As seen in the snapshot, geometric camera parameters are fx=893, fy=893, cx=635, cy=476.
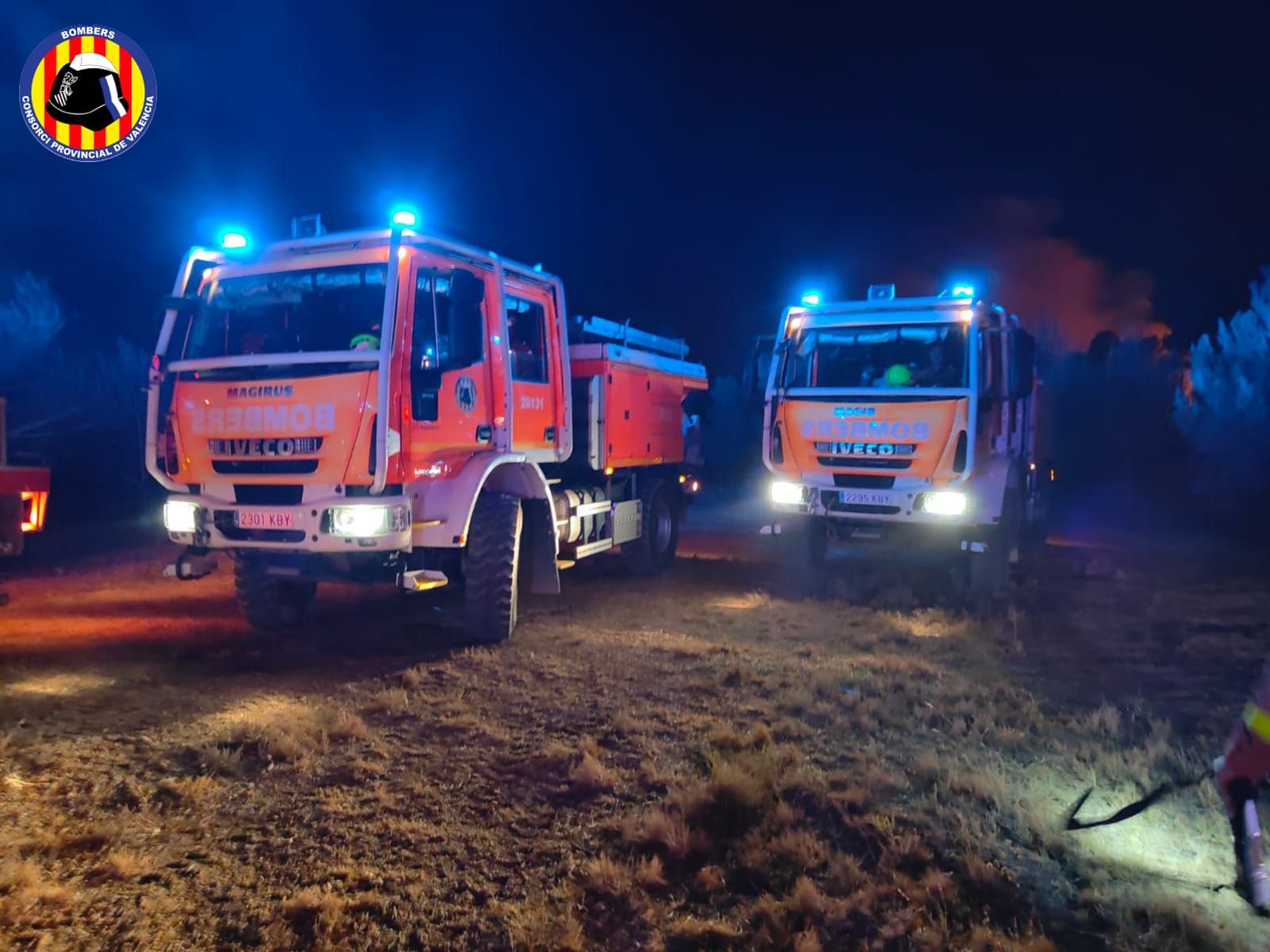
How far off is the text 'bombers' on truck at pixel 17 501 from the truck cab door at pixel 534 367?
4.94m

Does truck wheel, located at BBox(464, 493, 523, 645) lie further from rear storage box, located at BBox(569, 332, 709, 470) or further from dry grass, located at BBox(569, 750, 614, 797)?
dry grass, located at BBox(569, 750, 614, 797)

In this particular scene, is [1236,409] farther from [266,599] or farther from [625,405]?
[266,599]

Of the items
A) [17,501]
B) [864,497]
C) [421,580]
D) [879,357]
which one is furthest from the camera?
[879,357]

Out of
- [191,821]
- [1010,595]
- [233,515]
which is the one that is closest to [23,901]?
[191,821]

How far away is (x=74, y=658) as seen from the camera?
6.66 meters

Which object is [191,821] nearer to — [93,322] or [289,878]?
[289,878]

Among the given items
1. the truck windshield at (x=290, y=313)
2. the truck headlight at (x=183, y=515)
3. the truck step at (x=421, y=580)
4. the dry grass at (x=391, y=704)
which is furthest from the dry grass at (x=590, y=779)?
the truck headlight at (x=183, y=515)

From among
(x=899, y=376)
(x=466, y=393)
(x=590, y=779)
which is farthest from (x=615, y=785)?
(x=899, y=376)

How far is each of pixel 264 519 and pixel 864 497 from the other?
563cm

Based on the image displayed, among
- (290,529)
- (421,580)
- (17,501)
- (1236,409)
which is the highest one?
(1236,409)

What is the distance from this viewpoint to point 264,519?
628cm

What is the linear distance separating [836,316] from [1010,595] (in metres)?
3.51

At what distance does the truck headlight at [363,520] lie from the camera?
6.05 m

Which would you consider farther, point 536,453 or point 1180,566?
point 1180,566
